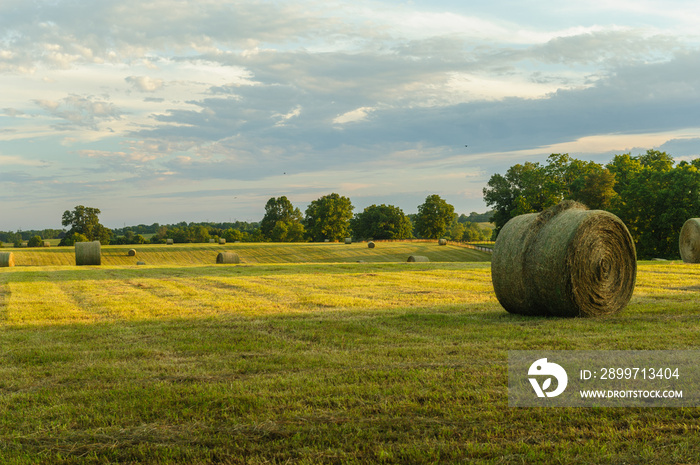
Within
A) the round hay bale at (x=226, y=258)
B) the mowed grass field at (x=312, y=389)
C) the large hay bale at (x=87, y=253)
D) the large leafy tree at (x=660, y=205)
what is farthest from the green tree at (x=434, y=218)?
the mowed grass field at (x=312, y=389)

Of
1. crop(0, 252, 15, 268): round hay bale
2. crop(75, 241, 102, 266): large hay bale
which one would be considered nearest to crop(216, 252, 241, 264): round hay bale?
crop(75, 241, 102, 266): large hay bale

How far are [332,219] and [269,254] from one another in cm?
4452

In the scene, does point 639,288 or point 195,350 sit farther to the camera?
point 639,288

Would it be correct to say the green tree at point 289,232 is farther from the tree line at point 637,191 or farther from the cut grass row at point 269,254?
the tree line at point 637,191

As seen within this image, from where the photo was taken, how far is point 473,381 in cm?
647

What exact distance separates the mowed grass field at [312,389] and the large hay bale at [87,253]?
97.9 feet

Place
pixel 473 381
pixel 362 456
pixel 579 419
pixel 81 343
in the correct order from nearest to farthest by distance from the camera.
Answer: pixel 362 456 → pixel 579 419 → pixel 473 381 → pixel 81 343

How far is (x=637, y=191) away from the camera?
52.1 meters

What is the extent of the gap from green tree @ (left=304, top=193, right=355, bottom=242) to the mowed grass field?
3683 inches

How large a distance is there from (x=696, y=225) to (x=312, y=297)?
82.4 feet

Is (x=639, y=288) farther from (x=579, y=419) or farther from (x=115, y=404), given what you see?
(x=115, y=404)

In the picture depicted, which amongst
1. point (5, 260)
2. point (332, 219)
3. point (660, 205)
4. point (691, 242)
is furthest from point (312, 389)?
point (332, 219)

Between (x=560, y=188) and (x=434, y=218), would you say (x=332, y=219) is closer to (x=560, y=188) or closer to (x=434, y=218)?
(x=434, y=218)

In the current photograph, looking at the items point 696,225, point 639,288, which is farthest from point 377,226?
point 639,288
